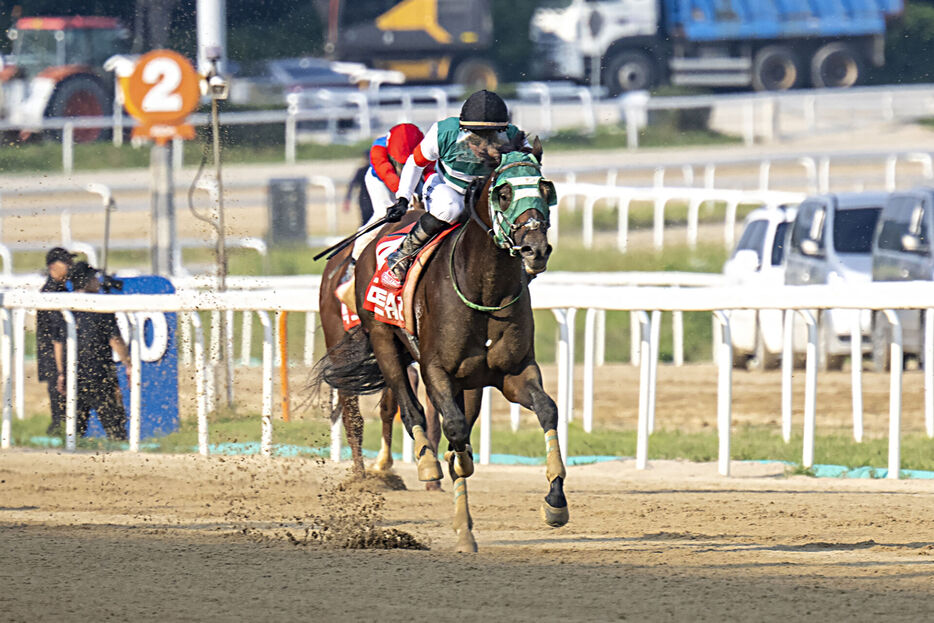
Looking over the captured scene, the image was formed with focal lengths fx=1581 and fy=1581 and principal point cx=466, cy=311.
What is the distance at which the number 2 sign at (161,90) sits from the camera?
1538cm

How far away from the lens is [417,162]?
8.14 meters

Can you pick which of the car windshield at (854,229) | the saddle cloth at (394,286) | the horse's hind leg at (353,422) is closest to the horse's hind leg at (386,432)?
the horse's hind leg at (353,422)

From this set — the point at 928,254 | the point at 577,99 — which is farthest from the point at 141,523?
the point at 577,99

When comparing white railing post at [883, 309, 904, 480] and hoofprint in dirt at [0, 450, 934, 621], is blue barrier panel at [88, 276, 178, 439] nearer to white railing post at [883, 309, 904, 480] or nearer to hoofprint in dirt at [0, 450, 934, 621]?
hoofprint in dirt at [0, 450, 934, 621]

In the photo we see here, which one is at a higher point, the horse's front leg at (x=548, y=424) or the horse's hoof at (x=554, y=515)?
the horse's front leg at (x=548, y=424)

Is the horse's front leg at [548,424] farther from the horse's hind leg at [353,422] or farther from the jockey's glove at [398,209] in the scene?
the horse's hind leg at [353,422]

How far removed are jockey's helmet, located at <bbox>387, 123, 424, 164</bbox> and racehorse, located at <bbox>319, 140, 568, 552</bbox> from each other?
143 cm

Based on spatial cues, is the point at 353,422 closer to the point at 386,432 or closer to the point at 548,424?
the point at 386,432

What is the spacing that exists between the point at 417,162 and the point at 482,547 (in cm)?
206

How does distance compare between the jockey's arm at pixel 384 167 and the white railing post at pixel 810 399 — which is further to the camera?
the white railing post at pixel 810 399

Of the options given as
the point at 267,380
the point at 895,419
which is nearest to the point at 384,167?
the point at 267,380

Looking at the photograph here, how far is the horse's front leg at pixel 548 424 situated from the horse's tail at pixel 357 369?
1.82 metres

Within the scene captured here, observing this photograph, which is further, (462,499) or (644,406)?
(644,406)

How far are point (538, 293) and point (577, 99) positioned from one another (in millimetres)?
21839
